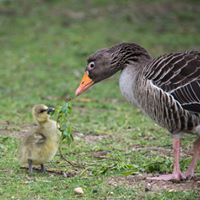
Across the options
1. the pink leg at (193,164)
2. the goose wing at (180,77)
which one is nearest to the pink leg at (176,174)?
the pink leg at (193,164)

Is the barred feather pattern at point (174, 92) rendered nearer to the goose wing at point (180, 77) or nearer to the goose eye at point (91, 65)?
the goose wing at point (180, 77)

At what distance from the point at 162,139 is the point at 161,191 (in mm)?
2568

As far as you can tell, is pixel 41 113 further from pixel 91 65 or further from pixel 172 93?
pixel 172 93

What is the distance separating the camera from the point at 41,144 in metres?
7.25

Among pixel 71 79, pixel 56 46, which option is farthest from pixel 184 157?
pixel 56 46

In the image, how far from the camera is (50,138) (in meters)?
7.31

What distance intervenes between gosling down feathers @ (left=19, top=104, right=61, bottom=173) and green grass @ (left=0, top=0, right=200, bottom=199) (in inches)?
6.3

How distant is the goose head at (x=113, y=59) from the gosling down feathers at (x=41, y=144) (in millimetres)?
566

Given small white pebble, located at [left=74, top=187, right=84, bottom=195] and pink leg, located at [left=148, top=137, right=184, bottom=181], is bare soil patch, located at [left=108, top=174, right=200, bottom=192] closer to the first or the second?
pink leg, located at [left=148, top=137, right=184, bottom=181]

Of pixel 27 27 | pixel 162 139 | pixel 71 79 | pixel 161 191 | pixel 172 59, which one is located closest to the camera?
pixel 161 191

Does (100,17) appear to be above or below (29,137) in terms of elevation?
above

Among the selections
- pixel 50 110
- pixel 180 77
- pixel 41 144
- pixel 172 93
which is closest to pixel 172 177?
pixel 172 93

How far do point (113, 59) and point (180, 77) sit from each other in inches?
34.6

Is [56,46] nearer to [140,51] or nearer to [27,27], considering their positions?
[27,27]
